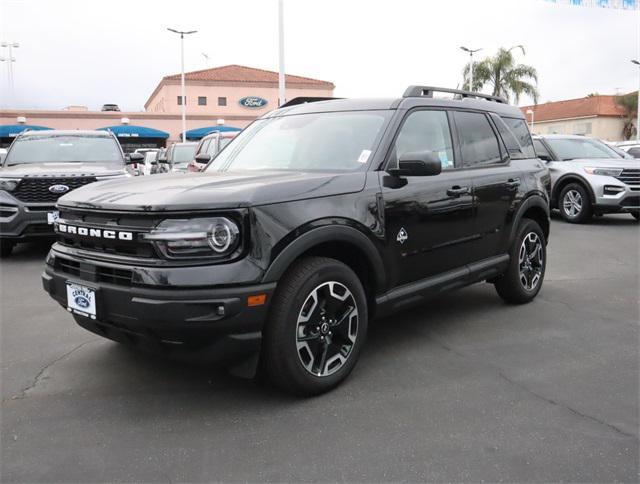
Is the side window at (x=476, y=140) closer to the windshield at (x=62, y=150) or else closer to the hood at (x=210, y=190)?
the hood at (x=210, y=190)

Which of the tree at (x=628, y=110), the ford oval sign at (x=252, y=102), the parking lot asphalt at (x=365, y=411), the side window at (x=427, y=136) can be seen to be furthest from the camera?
the tree at (x=628, y=110)

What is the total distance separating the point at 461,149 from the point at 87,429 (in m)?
3.21

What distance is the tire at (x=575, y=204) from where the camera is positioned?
1084cm

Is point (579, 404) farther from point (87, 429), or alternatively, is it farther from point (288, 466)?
point (87, 429)

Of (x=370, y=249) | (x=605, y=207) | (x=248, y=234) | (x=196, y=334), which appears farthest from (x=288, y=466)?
(x=605, y=207)

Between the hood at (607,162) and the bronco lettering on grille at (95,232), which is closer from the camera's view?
the bronco lettering on grille at (95,232)

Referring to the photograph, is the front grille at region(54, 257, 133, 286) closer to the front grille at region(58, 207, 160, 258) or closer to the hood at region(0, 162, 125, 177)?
the front grille at region(58, 207, 160, 258)

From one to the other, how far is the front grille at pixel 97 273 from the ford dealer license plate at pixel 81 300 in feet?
0.21

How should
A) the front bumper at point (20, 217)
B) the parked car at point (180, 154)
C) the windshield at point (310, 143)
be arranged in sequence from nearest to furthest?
the windshield at point (310, 143) < the front bumper at point (20, 217) < the parked car at point (180, 154)

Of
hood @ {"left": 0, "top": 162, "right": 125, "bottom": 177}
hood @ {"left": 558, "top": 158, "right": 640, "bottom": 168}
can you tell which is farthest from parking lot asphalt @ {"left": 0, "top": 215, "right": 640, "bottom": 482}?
hood @ {"left": 558, "top": 158, "right": 640, "bottom": 168}

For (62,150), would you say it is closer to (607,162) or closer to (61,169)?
(61,169)

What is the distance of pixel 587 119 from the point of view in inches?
2191

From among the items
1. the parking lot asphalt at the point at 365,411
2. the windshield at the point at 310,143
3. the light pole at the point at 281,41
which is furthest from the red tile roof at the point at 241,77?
the parking lot asphalt at the point at 365,411

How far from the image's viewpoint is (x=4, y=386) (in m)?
A: 3.46
